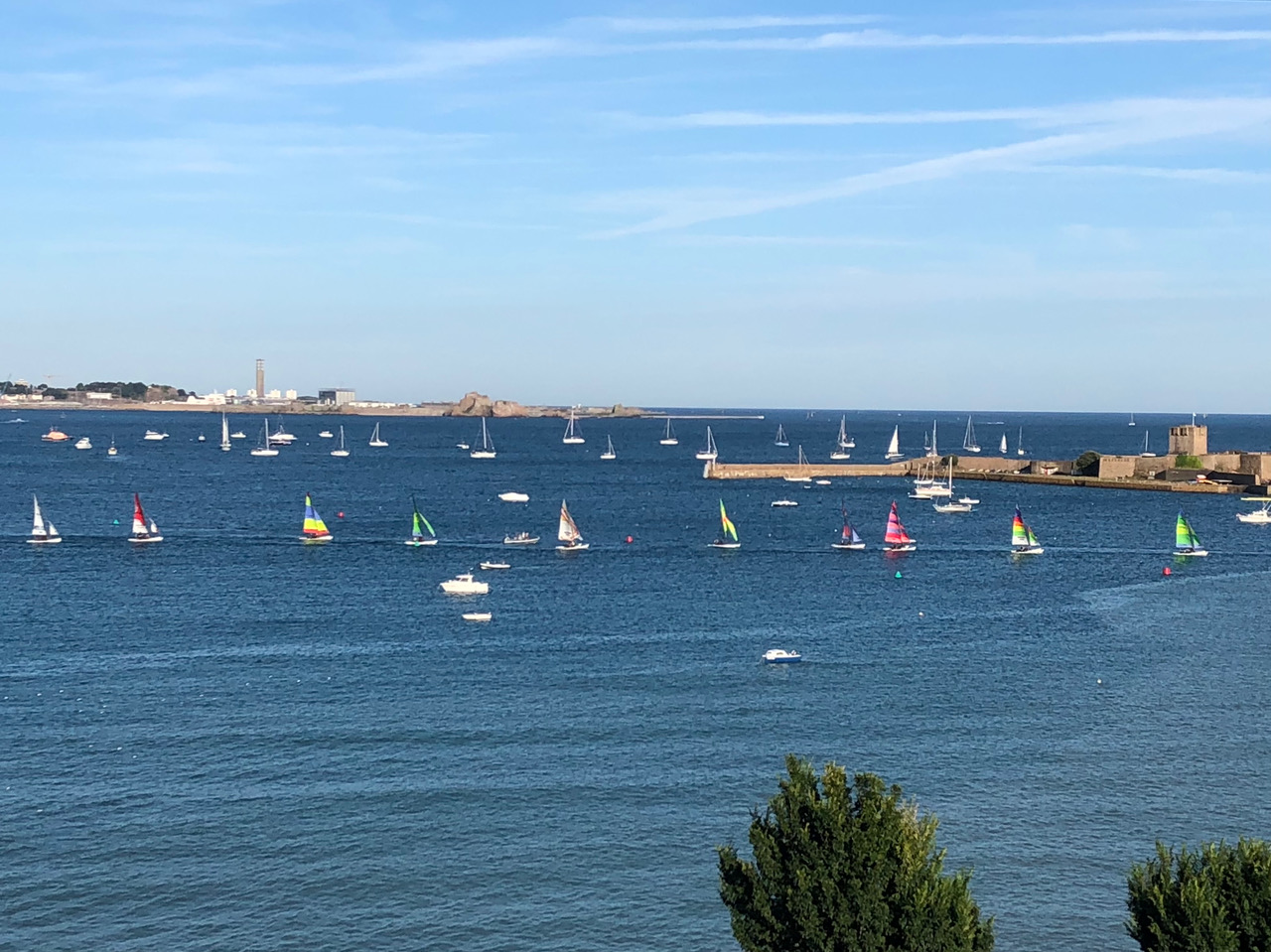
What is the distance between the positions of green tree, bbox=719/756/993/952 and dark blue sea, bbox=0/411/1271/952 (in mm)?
10976

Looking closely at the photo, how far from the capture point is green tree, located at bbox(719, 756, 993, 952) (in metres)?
23.0

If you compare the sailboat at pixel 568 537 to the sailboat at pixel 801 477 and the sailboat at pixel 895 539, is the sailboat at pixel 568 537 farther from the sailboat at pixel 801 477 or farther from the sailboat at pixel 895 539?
the sailboat at pixel 801 477

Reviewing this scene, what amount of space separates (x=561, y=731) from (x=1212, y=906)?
3010 centimetres

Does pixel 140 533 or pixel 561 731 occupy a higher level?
pixel 140 533

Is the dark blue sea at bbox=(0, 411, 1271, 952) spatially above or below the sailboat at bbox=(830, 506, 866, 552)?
below

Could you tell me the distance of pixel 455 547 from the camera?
331 ft

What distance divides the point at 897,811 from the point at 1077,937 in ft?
44.2

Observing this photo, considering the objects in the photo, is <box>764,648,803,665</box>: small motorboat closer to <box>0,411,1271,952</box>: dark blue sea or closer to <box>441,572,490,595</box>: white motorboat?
<box>0,411,1271,952</box>: dark blue sea

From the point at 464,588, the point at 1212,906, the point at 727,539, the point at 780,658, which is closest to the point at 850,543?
the point at 727,539

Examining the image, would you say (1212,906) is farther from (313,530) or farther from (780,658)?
(313,530)

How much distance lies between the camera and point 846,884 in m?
23.3

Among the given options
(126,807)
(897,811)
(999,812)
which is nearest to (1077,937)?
(999,812)

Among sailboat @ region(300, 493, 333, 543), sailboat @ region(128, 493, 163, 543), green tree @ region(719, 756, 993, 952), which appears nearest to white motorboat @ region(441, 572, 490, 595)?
sailboat @ region(300, 493, 333, 543)

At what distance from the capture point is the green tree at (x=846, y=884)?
23.0m
